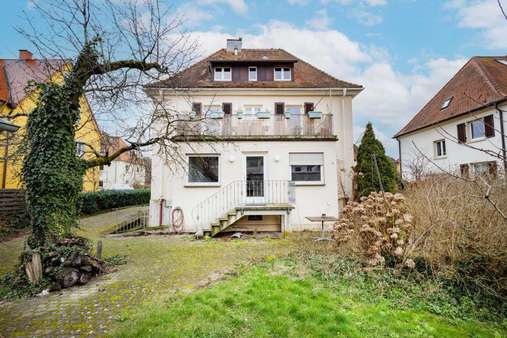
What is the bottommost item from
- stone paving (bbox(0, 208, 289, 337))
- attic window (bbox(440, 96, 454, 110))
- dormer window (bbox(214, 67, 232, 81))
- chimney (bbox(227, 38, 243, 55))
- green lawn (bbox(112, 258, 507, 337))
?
stone paving (bbox(0, 208, 289, 337))

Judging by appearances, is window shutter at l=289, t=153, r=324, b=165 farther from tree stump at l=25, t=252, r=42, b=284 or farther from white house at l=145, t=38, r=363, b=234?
tree stump at l=25, t=252, r=42, b=284

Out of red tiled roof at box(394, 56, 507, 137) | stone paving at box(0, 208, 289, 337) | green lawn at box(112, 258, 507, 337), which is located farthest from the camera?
red tiled roof at box(394, 56, 507, 137)

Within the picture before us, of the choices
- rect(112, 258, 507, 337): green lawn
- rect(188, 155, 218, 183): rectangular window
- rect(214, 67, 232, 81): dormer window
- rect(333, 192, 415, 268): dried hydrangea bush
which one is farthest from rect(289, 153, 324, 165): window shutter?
rect(112, 258, 507, 337): green lawn

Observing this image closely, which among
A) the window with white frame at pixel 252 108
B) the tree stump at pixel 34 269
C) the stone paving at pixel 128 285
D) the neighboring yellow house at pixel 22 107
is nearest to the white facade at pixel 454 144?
the window with white frame at pixel 252 108

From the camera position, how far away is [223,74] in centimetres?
1441

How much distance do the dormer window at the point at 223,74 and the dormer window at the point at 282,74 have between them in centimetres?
272

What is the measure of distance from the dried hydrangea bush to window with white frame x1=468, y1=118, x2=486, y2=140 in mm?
14040

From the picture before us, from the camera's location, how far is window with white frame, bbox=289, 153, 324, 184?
470 inches

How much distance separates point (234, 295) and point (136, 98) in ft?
19.2

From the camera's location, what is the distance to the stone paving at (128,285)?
3770 mm

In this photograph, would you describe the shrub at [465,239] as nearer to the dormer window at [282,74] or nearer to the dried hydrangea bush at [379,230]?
the dried hydrangea bush at [379,230]

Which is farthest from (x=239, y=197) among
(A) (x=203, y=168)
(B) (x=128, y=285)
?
(B) (x=128, y=285)

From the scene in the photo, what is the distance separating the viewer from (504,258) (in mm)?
4332

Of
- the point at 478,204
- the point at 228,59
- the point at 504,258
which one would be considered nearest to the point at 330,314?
the point at 504,258
